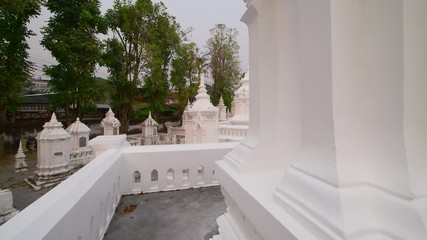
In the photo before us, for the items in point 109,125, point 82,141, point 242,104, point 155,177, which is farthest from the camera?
point 109,125

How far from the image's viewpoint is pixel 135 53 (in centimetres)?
1795

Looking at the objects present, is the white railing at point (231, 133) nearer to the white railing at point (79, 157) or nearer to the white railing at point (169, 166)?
the white railing at point (169, 166)

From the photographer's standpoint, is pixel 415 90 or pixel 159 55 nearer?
pixel 415 90

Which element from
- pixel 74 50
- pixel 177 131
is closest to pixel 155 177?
pixel 74 50

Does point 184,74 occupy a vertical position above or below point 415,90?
above

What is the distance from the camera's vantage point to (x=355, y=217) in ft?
3.07

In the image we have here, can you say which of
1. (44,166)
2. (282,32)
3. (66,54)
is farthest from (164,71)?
(282,32)

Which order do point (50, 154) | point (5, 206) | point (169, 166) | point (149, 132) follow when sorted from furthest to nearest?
point (149, 132) < point (50, 154) < point (5, 206) < point (169, 166)

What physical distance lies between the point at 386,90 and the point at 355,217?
0.58 meters

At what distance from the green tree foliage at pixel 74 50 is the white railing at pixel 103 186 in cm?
1376

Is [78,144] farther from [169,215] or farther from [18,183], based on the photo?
[169,215]

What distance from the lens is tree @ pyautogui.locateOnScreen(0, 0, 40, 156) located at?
1234 cm

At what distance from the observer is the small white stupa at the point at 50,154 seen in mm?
10406

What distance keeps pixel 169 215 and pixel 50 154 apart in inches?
407
